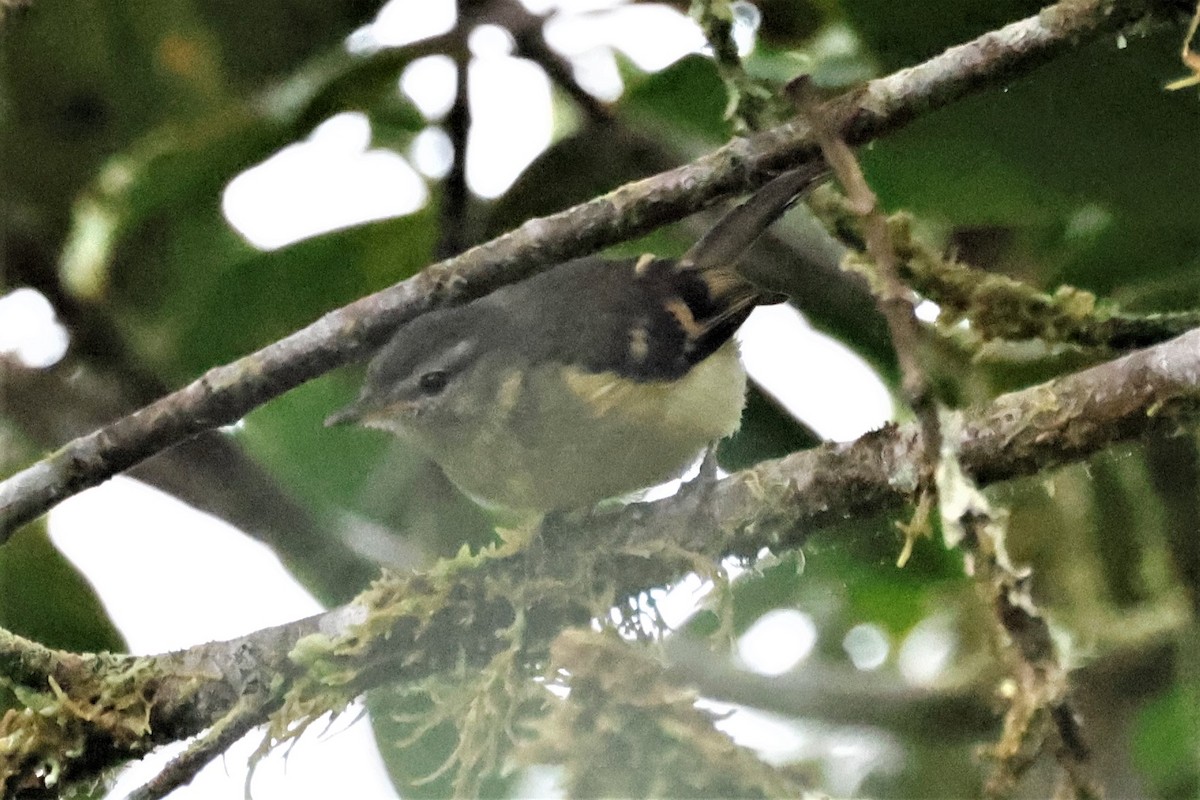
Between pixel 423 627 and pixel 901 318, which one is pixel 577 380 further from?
pixel 901 318

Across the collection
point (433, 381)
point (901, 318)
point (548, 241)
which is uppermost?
point (433, 381)

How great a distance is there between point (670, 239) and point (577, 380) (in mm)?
201

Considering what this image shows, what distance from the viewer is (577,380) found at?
1352mm

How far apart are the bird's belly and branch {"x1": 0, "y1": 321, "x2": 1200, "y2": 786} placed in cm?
24

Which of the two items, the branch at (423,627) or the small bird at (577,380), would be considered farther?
the small bird at (577,380)

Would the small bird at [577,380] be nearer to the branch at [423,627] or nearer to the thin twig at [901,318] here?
the branch at [423,627]

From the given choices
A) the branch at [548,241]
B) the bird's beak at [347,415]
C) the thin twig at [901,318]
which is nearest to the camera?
the thin twig at [901,318]

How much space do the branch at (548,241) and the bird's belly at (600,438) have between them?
36 cm

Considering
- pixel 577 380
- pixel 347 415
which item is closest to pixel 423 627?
pixel 347 415

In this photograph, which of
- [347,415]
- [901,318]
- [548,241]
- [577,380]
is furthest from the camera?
[577,380]

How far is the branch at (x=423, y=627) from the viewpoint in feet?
3.14

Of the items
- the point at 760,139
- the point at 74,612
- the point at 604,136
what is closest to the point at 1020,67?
the point at 760,139

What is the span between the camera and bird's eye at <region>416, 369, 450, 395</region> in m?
1.31

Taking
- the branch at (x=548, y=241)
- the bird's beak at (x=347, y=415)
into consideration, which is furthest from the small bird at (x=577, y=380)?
the branch at (x=548, y=241)
